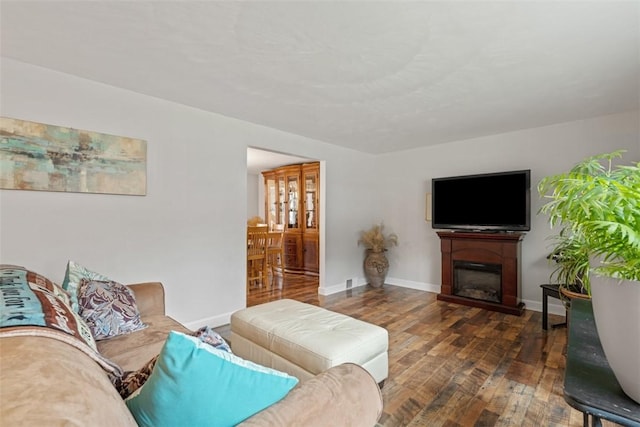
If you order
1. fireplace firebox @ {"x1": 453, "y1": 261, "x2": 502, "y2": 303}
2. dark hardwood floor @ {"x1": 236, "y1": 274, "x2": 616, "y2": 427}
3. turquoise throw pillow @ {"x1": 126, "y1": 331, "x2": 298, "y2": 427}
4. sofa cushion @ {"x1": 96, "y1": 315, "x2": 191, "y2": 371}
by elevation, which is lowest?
dark hardwood floor @ {"x1": 236, "y1": 274, "x2": 616, "y2": 427}

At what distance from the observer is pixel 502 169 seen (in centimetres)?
402

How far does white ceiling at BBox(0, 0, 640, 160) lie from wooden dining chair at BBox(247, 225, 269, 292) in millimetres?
2175

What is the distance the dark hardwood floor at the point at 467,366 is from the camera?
1778 mm

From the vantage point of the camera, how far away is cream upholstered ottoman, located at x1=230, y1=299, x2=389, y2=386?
170 centimetres

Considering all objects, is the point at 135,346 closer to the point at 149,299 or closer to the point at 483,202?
the point at 149,299

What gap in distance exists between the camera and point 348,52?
1991 mm

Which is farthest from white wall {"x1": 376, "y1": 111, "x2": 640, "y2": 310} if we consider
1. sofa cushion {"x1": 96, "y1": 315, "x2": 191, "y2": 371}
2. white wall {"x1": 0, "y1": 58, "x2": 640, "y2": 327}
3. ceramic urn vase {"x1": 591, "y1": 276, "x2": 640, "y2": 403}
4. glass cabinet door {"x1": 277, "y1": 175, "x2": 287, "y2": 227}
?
sofa cushion {"x1": 96, "y1": 315, "x2": 191, "y2": 371}

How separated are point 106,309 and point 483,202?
411cm

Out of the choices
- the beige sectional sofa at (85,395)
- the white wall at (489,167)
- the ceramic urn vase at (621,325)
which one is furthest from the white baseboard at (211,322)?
the ceramic urn vase at (621,325)

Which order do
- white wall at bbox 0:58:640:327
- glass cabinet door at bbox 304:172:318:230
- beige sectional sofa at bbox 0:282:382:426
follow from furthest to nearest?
1. glass cabinet door at bbox 304:172:318:230
2. white wall at bbox 0:58:640:327
3. beige sectional sofa at bbox 0:282:382:426

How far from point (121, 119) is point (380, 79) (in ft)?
7.26

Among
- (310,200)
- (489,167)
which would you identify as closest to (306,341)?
(489,167)

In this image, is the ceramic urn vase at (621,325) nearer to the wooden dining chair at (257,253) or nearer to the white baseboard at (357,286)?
the white baseboard at (357,286)

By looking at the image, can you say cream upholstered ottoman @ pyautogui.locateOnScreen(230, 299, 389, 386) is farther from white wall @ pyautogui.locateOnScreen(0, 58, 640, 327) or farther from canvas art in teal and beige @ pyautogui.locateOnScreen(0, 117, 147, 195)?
canvas art in teal and beige @ pyautogui.locateOnScreen(0, 117, 147, 195)
